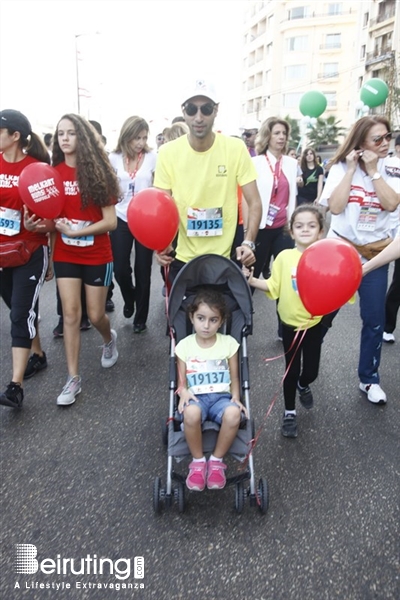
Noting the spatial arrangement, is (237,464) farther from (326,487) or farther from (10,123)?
(10,123)

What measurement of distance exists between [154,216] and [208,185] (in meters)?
0.46

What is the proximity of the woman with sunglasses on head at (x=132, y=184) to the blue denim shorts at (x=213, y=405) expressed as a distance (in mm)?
2266

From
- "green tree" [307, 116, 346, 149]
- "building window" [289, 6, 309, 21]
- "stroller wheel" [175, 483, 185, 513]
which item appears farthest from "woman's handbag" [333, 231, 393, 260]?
"building window" [289, 6, 309, 21]

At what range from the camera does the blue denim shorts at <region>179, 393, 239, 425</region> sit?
7.97 ft

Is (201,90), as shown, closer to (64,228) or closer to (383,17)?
(64,228)

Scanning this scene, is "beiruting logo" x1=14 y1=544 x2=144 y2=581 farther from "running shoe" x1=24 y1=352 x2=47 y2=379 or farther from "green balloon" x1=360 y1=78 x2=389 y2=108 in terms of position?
"green balloon" x1=360 y1=78 x2=389 y2=108

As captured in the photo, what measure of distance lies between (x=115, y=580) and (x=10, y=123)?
2.90 m

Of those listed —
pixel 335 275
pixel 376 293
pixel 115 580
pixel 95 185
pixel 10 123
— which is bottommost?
pixel 115 580

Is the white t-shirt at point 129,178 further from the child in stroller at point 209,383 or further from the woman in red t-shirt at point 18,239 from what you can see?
the child in stroller at point 209,383

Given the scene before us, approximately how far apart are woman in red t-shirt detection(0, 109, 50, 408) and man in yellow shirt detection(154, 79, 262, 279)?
3.56 feet

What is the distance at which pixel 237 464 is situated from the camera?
9.11ft

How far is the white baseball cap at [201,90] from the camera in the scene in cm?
268

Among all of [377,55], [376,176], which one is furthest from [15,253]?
[377,55]

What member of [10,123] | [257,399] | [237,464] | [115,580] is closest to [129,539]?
[115,580]
